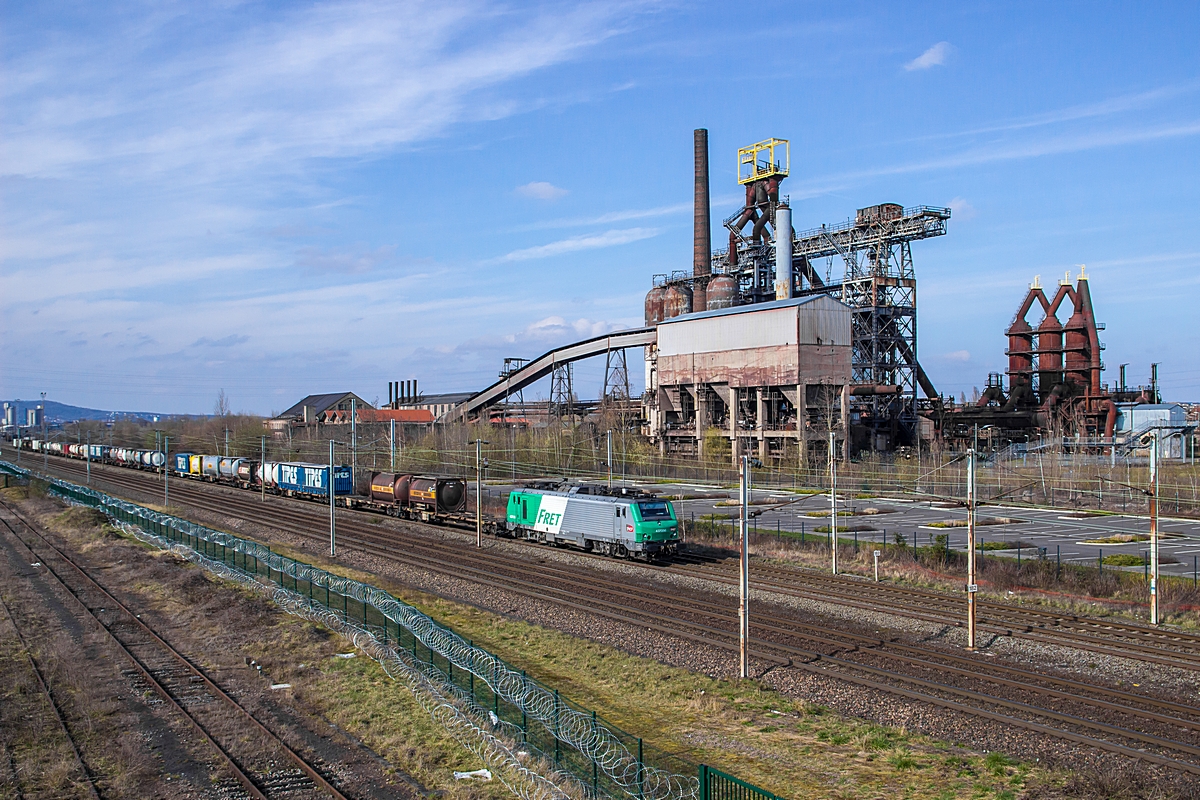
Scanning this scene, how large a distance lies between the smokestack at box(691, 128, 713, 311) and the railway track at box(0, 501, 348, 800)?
66.3 m

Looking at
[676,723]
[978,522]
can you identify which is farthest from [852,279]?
[676,723]

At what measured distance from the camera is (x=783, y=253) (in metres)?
81.8

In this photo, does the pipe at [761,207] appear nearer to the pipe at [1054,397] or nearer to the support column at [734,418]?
the support column at [734,418]

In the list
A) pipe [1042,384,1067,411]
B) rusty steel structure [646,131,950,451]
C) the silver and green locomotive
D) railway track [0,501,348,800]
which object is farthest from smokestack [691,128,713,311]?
railway track [0,501,348,800]

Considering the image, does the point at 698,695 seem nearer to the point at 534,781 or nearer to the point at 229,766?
the point at 534,781

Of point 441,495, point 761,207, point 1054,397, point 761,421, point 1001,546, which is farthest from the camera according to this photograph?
point 761,207

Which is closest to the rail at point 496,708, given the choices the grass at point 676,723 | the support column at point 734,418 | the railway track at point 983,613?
the grass at point 676,723

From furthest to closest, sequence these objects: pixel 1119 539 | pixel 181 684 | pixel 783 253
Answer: pixel 783 253, pixel 1119 539, pixel 181 684

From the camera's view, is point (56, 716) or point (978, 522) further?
point (978, 522)

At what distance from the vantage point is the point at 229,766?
1625 centimetres

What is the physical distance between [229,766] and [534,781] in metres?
6.17

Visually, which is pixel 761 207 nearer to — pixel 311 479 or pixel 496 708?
pixel 311 479

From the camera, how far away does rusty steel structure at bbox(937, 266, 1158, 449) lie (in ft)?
261

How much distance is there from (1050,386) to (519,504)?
61.6 meters
